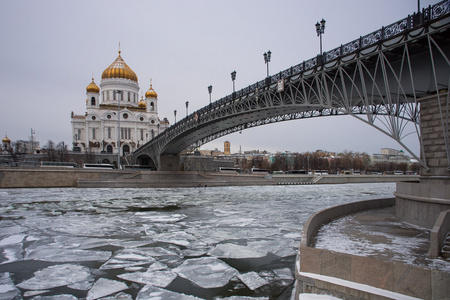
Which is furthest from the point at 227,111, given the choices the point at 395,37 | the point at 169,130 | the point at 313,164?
the point at 313,164

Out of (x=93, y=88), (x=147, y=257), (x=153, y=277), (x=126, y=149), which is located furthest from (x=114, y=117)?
(x=153, y=277)

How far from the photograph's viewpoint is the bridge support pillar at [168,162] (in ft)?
148

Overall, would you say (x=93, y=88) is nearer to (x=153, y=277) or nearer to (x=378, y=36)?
(x=378, y=36)

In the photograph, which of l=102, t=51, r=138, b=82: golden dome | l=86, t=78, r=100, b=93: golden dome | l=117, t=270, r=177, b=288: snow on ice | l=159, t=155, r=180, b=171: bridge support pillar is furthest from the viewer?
l=102, t=51, r=138, b=82: golden dome

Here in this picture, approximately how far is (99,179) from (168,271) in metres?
31.1

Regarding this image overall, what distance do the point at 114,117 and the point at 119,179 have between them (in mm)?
41543

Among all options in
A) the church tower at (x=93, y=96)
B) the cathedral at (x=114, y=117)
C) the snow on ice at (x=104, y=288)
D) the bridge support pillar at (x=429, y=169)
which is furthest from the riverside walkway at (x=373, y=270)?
the church tower at (x=93, y=96)

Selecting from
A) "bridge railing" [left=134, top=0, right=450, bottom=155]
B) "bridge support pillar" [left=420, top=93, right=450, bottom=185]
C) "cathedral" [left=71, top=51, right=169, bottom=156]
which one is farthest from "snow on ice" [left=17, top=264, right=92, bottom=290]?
A: "cathedral" [left=71, top=51, right=169, bottom=156]

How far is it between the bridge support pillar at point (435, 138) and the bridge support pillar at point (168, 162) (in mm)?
37614

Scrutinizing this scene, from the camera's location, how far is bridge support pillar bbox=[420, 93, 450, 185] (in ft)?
33.3

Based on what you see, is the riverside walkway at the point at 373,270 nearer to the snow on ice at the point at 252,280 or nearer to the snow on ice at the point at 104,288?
the snow on ice at the point at 252,280

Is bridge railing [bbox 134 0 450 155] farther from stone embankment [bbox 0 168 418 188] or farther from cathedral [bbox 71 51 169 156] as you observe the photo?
cathedral [bbox 71 51 169 156]

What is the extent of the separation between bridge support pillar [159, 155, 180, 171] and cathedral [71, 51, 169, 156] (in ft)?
87.3

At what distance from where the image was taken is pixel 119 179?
3656 centimetres
